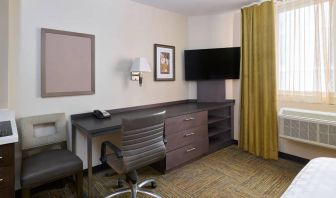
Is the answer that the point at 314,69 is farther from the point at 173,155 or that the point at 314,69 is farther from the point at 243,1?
the point at 173,155

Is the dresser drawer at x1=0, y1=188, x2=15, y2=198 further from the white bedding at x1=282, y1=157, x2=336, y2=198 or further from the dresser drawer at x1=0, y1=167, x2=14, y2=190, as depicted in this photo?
the white bedding at x1=282, y1=157, x2=336, y2=198

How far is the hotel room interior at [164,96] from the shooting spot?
1.86 metres

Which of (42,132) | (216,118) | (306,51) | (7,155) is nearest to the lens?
(7,155)

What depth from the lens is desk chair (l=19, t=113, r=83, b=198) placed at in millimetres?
1635

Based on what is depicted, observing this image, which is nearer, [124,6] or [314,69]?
[314,69]

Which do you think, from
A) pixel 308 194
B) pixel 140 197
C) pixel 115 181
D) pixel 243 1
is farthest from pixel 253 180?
pixel 243 1

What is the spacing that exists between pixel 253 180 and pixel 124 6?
9.11 ft

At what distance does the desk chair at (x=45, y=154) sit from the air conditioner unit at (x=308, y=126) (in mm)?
2554

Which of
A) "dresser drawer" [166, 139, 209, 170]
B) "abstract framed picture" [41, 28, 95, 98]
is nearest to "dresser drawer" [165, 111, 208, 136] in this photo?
"dresser drawer" [166, 139, 209, 170]

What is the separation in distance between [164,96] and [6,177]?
7.22 feet

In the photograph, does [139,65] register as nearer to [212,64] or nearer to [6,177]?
[212,64]

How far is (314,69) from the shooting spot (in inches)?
98.0

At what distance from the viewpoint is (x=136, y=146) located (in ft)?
5.67

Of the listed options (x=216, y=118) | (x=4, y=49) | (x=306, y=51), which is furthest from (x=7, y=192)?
(x=306, y=51)
